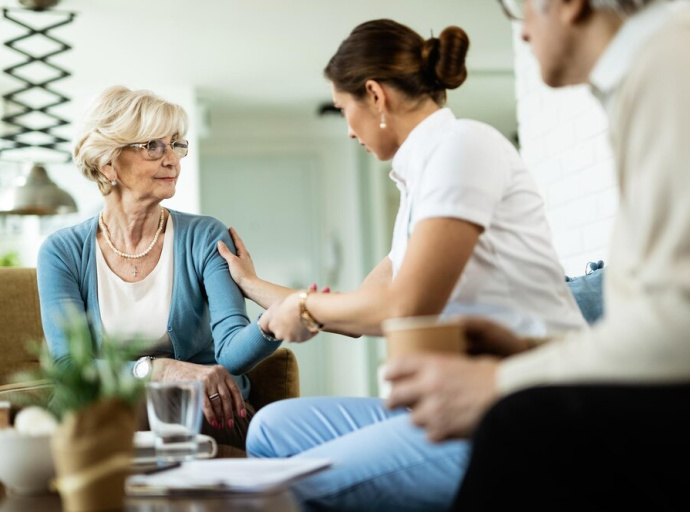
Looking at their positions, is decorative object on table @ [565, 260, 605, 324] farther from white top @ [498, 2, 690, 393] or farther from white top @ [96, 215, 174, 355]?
white top @ [498, 2, 690, 393]

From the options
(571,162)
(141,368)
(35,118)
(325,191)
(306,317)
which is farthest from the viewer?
(325,191)

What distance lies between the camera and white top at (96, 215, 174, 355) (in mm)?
2451

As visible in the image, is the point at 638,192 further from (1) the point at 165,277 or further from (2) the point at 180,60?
(2) the point at 180,60

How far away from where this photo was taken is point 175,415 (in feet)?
4.06

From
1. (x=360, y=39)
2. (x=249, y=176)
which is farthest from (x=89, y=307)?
(x=249, y=176)

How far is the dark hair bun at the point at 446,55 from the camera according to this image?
5.49ft

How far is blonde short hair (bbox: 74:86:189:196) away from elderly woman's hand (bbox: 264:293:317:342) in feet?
3.37

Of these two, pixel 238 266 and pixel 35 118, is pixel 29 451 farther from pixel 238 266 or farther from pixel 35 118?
pixel 35 118

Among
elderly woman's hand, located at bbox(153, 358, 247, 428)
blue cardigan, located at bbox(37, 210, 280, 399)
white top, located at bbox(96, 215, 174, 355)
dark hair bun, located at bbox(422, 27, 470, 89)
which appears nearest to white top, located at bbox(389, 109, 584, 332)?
dark hair bun, located at bbox(422, 27, 470, 89)

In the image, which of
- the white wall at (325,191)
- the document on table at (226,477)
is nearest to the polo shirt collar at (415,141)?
the document on table at (226,477)

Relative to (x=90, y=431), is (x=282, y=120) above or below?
above

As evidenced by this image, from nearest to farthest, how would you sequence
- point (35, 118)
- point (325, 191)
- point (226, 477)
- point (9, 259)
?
point (226, 477) → point (9, 259) → point (35, 118) → point (325, 191)

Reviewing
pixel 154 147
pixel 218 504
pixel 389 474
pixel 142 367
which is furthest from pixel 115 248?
pixel 218 504

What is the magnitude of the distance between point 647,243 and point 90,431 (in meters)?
0.59
